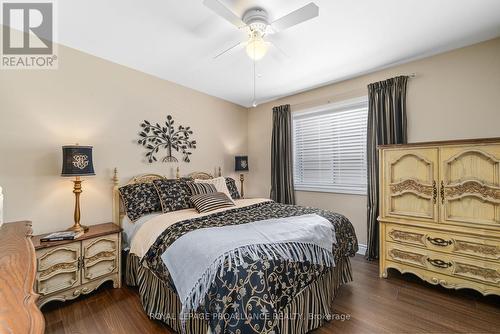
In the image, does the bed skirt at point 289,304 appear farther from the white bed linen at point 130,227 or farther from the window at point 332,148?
the window at point 332,148

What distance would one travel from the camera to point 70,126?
2.55 m

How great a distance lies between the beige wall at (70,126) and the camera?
222 centimetres

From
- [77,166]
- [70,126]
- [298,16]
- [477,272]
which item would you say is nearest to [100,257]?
[77,166]

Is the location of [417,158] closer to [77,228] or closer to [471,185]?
[471,185]

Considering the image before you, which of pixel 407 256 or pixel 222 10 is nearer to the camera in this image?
pixel 222 10

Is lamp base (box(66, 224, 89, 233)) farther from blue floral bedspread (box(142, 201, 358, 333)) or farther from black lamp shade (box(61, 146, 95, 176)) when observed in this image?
blue floral bedspread (box(142, 201, 358, 333))

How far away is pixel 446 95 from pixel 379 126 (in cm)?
75

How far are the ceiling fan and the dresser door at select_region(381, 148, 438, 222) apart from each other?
1.75 meters

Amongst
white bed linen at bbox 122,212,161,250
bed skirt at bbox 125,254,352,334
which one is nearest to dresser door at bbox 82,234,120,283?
white bed linen at bbox 122,212,161,250

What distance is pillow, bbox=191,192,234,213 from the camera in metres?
2.65

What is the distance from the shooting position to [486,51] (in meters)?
2.45

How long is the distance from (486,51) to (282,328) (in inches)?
134

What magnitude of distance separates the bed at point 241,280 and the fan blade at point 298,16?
1736 mm

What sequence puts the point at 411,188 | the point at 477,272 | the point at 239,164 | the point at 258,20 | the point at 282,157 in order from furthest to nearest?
1. the point at 239,164
2. the point at 282,157
3. the point at 411,188
4. the point at 477,272
5. the point at 258,20
